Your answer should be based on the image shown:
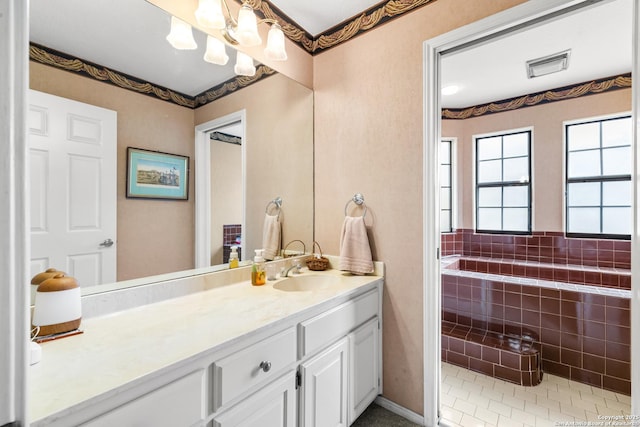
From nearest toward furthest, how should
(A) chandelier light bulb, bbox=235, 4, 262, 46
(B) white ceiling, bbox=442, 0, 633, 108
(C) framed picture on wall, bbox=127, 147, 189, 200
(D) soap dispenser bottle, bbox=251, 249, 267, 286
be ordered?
(C) framed picture on wall, bbox=127, 147, 189, 200
(A) chandelier light bulb, bbox=235, 4, 262, 46
(D) soap dispenser bottle, bbox=251, 249, 267, 286
(B) white ceiling, bbox=442, 0, 633, 108

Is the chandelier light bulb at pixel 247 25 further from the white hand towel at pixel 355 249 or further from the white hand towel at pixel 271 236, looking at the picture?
→ the white hand towel at pixel 355 249

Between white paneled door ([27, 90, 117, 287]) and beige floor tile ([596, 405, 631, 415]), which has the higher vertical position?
white paneled door ([27, 90, 117, 287])

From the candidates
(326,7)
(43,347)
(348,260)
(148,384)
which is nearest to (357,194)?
(348,260)

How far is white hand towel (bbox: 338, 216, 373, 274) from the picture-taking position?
1766 mm

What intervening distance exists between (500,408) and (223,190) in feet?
6.96

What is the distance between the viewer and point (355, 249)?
1797mm

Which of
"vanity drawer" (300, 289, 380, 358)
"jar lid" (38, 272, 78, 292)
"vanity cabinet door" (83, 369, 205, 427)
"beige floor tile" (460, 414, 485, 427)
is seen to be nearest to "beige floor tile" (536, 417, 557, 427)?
"beige floor tile" (460, 414, 485, 427)

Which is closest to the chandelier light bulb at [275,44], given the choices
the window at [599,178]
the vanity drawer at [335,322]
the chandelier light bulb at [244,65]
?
the chandelier light bulb at [244,65]

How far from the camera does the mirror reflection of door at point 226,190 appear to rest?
1559mm

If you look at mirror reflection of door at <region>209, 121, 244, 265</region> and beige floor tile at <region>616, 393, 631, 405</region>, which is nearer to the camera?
mirror reflection of door at <region>209, 121, 244, 265</region>

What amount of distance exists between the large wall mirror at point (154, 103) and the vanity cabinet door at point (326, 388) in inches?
29.1

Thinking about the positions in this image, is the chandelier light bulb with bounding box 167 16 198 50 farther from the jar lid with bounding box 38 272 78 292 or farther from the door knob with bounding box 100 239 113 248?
the jar lid with bounding box 38 272 78 292

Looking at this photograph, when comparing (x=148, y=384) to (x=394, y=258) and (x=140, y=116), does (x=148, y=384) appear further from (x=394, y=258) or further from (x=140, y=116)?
(x=394, y=258)

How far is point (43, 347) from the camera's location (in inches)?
33.7
